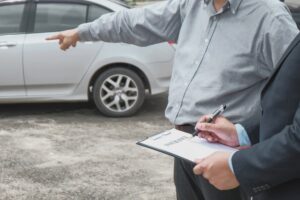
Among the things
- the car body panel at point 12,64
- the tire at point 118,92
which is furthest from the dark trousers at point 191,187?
the car body panel at point 12,64

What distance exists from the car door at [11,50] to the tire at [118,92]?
89cm

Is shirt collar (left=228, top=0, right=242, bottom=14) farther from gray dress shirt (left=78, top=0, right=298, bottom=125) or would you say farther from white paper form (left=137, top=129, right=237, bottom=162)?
white paper form (left=137, top=129, right=237, bottom=162)

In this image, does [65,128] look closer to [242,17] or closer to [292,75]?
[242,17]

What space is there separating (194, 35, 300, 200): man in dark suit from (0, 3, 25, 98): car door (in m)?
5.08

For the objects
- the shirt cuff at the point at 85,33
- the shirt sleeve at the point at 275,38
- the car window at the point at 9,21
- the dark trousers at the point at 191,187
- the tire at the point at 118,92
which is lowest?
the tire at the point at 118,92

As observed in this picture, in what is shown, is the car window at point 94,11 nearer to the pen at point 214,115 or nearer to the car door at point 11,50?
the car door at point 11,50

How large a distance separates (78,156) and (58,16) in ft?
6.85

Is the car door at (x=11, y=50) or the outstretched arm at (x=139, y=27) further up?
the outstretched arm at (x=139, y=27)

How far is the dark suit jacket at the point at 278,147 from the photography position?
1564mm

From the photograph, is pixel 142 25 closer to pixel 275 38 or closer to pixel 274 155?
pixel 275 38

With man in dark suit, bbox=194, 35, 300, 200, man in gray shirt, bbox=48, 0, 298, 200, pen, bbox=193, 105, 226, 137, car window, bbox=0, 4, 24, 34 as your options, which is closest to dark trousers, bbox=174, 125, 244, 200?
man in gray shirt, bbox=48, 0, 298, 200

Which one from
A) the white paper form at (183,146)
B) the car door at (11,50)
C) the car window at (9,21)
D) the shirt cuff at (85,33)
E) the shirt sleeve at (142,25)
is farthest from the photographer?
the car window at (9,21)

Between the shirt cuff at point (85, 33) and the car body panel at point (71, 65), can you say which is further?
the car body panel at point (71, 65)

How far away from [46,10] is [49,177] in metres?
2.59
